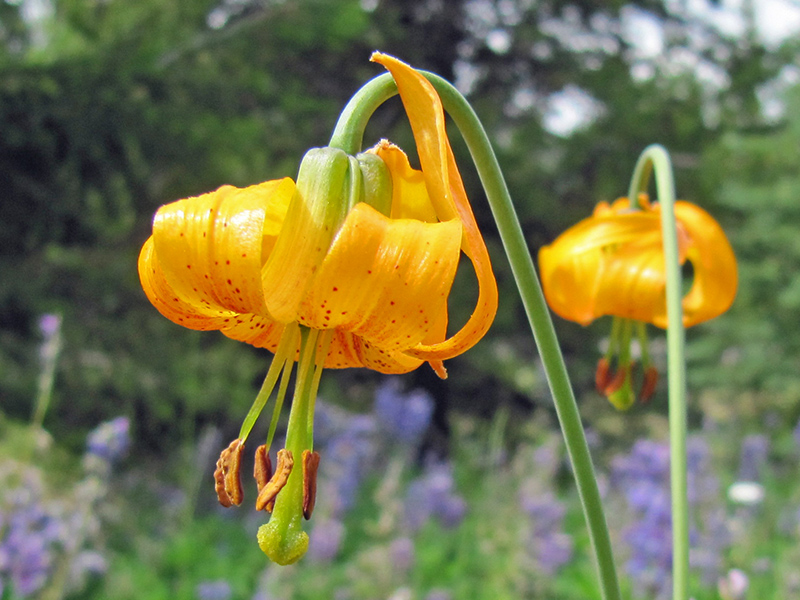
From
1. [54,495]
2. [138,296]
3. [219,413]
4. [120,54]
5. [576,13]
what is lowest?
[54,495]

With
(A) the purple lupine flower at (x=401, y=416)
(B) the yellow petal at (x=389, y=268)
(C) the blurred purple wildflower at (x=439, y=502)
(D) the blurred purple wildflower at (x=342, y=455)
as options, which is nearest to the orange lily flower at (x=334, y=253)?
(B) the yellow petal at (x=389, y=268)

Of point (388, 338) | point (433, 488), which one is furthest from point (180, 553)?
point (388, 338)

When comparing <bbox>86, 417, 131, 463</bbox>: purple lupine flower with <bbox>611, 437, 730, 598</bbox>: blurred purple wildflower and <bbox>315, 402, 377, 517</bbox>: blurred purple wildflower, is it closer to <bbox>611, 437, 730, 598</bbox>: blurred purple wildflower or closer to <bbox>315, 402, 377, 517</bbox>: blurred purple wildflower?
<bbox>315, 402, 377, 517</bbox>: blurred purple wildflower

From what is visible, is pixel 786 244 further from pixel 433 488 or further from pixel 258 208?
pixel 258 208

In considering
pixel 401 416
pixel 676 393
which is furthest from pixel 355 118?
pixel 401 416

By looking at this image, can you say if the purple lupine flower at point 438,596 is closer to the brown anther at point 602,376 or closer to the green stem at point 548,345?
the brown anther at point 602,376

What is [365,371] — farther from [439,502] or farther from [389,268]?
[389,268]
